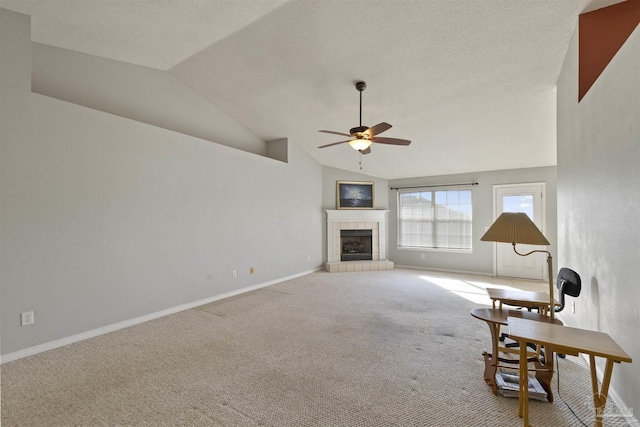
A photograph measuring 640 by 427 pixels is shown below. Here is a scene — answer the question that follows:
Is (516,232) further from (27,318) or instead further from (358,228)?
(358,228)

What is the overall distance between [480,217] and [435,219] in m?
1.00

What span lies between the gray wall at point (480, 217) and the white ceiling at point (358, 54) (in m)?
1.01

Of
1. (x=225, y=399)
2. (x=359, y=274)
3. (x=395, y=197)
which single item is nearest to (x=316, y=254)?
(x=359, y=274)

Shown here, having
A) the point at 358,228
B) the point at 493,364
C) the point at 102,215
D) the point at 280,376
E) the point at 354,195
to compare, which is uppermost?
the point at 354,195

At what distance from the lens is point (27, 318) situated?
9.04ft

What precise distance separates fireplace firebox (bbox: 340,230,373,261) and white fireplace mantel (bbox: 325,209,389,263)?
0.13 m

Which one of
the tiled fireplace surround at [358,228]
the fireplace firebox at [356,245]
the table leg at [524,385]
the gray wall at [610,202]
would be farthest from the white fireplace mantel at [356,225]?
the table leg at [524,385]

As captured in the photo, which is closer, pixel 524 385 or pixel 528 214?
pixel 524 385

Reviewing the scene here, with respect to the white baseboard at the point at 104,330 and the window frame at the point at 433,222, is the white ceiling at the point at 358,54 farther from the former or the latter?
the white baseboard at the point at 104,330

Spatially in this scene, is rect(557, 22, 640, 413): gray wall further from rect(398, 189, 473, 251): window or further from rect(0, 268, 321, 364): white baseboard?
rect(0, 268, 321, 364): white baseboard

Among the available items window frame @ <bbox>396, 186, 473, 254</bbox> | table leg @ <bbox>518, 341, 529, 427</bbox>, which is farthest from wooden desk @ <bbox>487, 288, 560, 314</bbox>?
window frame @ <bbox>396, 186, 473, 254</bbox>

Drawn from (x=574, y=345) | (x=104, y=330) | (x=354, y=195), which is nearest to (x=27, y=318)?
(x=104, y=330)

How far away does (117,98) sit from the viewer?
150 inches

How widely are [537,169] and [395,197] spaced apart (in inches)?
122
